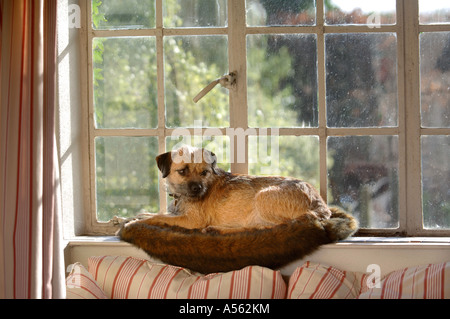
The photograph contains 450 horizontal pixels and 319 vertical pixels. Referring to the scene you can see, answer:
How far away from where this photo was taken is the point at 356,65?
279 centimetres

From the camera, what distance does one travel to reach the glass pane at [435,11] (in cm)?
273

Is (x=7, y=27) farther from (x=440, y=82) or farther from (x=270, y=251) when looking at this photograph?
(x=440, y=82)

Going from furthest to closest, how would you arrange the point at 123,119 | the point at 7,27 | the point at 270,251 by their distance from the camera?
the point at 123,119 → the point at 270,251 → the point at 7,27

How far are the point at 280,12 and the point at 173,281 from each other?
4.77ft

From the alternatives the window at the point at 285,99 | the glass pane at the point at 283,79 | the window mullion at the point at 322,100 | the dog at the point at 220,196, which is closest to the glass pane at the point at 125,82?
the window at the point at 285,99

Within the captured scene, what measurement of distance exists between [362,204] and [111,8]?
1674 mm

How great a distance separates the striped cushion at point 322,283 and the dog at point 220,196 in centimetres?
26

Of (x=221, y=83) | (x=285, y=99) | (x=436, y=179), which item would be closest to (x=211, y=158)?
(x=221, y=83)

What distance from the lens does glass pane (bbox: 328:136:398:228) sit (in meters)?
2.79

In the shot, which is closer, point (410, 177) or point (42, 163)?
point (42, 163)

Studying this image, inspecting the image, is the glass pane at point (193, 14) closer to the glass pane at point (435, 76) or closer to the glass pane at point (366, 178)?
the glass pane at point (366, 178)

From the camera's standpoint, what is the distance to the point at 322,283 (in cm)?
234

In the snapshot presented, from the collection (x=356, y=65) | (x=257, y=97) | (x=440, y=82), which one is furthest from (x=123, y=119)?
(x=440, y=82)

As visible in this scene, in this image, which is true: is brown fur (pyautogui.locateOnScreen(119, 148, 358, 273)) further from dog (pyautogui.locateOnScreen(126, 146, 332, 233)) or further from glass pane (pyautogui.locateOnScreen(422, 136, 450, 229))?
glass pane (pyautogui.locateOnScreen(422, 136, 450, 229))
